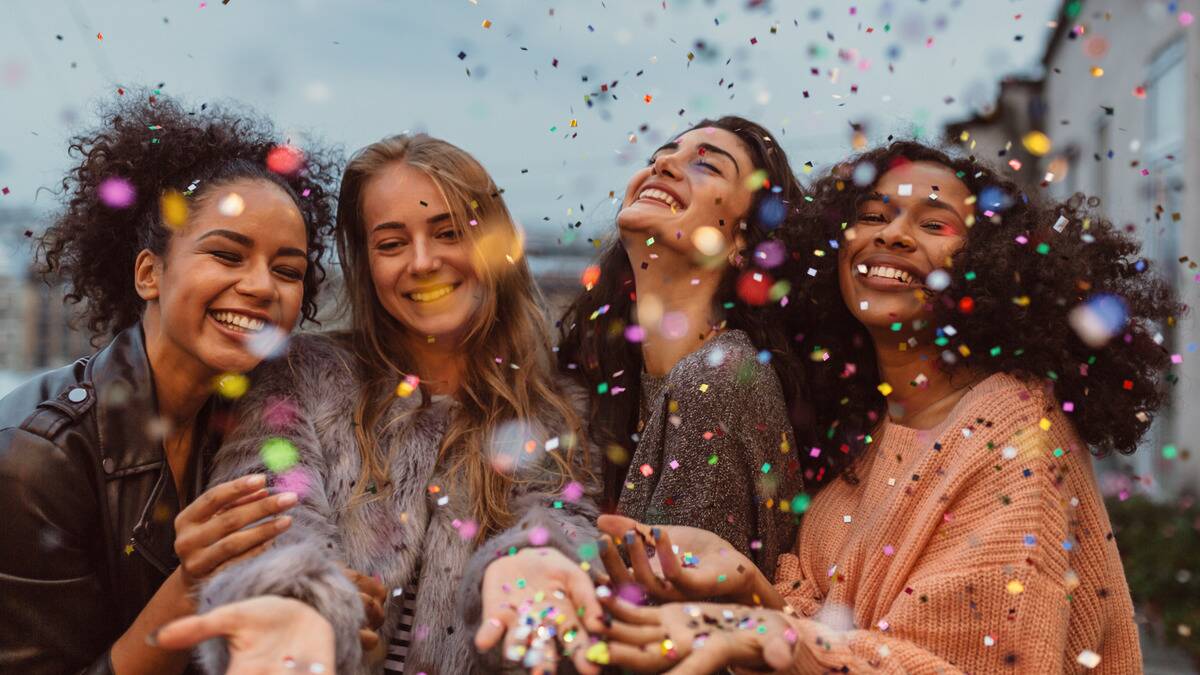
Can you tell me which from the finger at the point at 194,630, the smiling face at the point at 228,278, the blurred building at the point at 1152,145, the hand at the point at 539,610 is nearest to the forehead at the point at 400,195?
the smiling face at the point at 228,278

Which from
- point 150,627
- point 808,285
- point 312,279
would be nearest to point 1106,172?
point 808,285

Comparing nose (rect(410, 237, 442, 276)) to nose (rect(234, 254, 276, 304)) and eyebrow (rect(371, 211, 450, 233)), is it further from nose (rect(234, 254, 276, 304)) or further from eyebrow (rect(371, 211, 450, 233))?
nose (rect(234, 254, 276, 304))

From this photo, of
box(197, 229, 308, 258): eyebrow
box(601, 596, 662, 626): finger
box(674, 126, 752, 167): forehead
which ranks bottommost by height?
box(601, 596, 662, 626): finger

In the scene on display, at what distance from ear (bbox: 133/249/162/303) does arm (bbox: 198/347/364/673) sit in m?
0.36

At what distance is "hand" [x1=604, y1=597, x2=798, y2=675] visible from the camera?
192 cm

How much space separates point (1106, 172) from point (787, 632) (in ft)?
29.9

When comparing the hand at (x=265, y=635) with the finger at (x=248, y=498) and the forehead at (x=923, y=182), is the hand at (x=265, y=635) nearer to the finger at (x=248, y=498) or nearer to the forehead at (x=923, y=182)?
the finger at (x=248, y=498)

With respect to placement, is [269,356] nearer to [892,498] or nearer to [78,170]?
[78,170]

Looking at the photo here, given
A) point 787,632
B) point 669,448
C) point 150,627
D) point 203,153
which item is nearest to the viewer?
point 787,632

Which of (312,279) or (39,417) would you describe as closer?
(39,417)

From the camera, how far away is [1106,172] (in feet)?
31.3

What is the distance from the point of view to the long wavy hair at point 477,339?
108 inches

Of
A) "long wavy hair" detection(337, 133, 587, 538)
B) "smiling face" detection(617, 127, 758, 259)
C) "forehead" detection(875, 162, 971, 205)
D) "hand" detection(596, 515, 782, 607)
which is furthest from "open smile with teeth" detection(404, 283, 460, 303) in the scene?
"forehead" detection(875, 162, 971, 205)

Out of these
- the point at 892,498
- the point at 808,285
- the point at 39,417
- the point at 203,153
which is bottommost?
the point at 892,498
